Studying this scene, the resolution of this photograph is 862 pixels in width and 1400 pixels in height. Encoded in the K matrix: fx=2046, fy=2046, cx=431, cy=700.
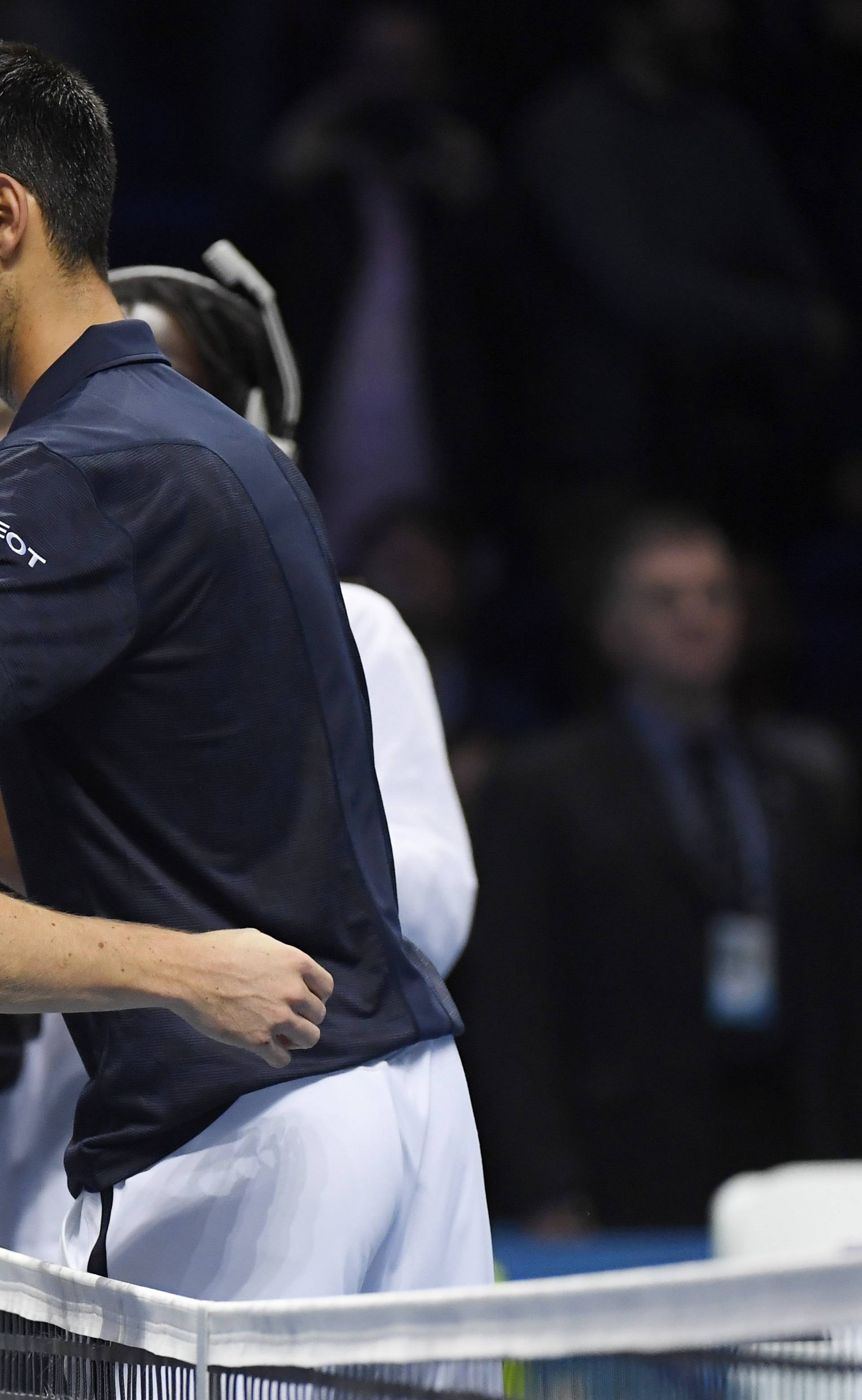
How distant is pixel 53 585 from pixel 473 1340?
71 centimetres

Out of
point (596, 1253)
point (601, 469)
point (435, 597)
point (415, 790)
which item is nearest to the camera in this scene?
point (415, 790)

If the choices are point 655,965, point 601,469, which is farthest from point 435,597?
point 655,965

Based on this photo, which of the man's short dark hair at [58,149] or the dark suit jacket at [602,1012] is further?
the dark suit jacket at [602,1012]

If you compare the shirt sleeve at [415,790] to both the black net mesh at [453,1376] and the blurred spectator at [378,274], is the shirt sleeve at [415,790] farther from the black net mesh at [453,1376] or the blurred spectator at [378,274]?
the blurred spectator at [378,274]

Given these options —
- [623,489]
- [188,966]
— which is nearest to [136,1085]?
[188,966]

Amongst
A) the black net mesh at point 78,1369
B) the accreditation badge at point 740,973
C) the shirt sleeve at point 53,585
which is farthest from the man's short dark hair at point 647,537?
the black net mesh at point 78,1369

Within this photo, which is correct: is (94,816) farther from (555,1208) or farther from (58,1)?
(58,1)

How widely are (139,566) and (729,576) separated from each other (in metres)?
3.87

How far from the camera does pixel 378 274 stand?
20.6 feet

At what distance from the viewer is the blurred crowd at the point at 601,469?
4992mm

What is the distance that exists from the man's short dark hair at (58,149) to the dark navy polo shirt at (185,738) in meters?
0.09

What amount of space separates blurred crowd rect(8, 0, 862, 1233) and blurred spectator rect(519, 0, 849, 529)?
0.01m

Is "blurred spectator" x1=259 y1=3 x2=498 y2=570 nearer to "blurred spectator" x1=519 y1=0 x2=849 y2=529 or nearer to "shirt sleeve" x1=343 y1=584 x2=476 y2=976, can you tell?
"blurred spectator" x1=519 y1=0 x2=849 y2=529

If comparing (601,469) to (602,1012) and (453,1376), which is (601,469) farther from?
(453,1376)
